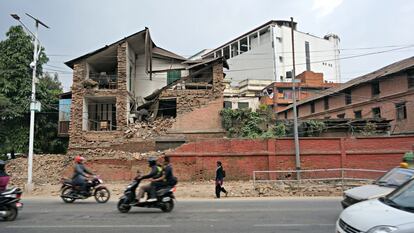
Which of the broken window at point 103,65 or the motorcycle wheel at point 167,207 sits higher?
the broken window at point 103,65

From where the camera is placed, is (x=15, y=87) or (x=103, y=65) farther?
(x=103, y=65)

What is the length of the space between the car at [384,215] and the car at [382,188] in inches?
110

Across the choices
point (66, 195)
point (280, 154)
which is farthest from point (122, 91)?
point (66, 195)

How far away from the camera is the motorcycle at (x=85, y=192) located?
13898 millimetres

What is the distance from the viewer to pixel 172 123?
97.3ft

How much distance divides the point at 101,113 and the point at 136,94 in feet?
12.8

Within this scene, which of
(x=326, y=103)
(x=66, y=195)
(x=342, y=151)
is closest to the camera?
(x=66, y=195)

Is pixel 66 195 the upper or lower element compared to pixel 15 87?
lower

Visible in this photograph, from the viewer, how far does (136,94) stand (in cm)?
3469

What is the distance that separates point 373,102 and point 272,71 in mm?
31686

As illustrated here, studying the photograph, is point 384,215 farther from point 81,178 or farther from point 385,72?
point 385,72

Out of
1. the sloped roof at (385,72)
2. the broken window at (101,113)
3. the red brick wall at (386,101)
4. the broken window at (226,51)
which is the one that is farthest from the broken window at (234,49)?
the broken window at (101,113)

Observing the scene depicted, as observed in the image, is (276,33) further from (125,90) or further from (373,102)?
(125,90)

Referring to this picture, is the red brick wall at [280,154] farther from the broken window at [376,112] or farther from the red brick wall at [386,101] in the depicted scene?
the broken window at [376,112]
